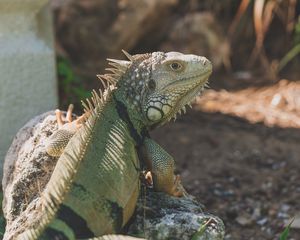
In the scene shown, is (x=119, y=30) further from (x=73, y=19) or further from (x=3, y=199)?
(x=3, y=199)

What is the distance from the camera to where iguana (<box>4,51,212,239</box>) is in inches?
118

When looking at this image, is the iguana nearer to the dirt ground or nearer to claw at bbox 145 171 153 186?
claw at bbox 145 171 153 186

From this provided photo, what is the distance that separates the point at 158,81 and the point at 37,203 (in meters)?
0.79

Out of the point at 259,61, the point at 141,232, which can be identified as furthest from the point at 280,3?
the point at 141,232

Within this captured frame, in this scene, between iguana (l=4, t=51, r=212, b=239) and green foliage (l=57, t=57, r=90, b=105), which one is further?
green foliage (l=57, t=57, r=90, b=105)

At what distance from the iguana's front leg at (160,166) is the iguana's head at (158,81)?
0.14 m

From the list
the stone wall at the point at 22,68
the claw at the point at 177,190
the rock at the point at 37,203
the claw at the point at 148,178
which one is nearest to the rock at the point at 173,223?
the rock at the point at 37,203

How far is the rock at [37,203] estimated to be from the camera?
317cm

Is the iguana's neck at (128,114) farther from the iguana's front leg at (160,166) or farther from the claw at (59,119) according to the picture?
the claw at (59,119)

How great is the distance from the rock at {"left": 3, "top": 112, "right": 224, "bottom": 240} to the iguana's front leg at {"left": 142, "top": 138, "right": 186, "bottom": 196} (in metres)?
0.05

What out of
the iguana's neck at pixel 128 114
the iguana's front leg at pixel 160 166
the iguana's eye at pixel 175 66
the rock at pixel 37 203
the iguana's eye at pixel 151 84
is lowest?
the rock at pixel 37 203

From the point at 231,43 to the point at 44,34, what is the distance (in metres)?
3.38

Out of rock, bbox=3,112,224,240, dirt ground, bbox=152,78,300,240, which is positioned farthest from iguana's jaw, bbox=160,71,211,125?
dirt ground, bbox=152,78,300,240

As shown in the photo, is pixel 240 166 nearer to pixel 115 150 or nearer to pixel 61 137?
pixel 61 137
